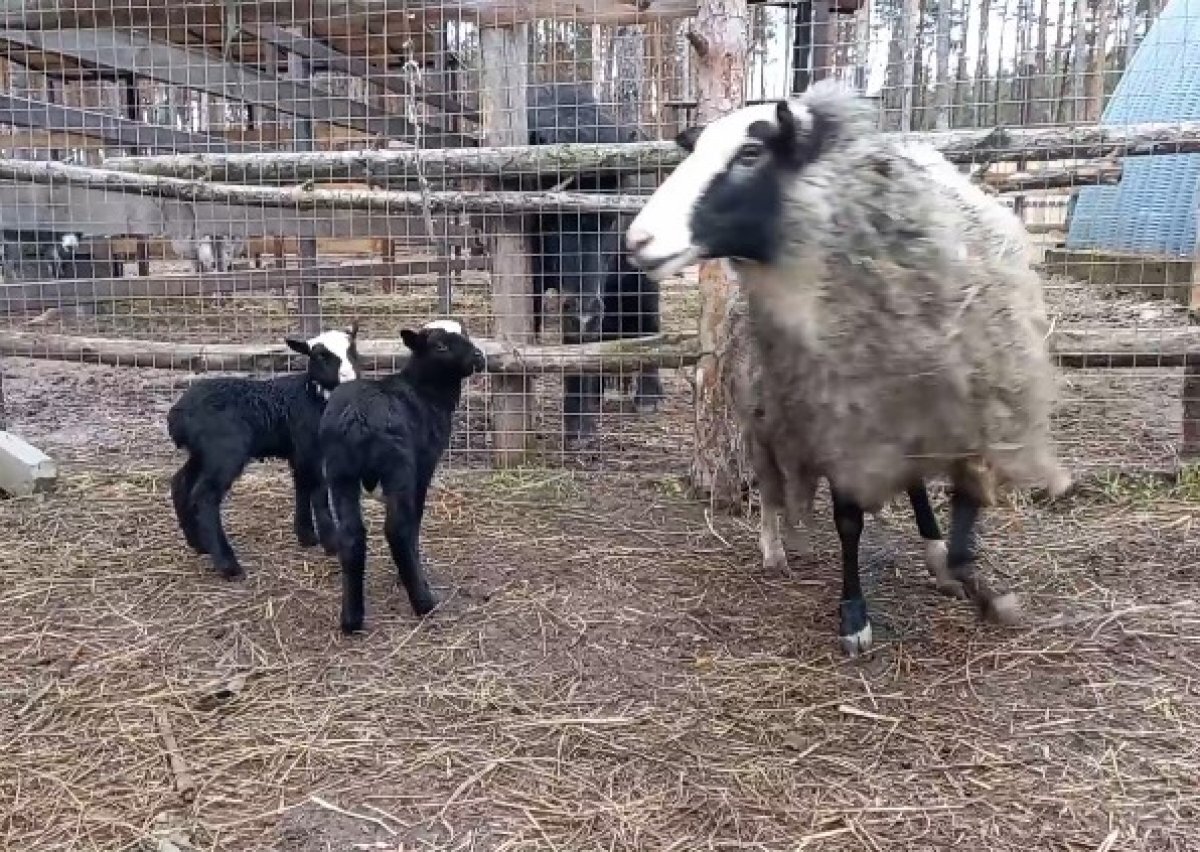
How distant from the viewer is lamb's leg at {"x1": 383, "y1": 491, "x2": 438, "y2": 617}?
364 cm

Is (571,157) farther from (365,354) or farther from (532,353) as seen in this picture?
(365,354)

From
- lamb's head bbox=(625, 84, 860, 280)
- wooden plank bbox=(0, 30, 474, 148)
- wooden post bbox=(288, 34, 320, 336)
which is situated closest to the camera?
lamb's head bbox=(625, 84, 860, 280)

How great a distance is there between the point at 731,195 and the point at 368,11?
11.9 ft

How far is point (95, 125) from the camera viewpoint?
23.3ft

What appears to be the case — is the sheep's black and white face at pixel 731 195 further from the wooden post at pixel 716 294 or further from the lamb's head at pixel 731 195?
the wooden post at pixel 716 294

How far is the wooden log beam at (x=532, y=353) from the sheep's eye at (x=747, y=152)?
7.35 ft

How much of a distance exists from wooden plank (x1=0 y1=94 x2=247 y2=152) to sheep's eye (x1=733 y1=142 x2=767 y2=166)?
4801 millimetres

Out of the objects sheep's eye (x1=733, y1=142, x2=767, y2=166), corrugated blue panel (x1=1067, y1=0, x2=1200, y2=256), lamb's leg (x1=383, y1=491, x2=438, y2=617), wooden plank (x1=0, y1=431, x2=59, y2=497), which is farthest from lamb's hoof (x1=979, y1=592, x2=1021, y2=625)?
corrugated blue panel (x1=1067, y1=0, x2=1200, y2=256)

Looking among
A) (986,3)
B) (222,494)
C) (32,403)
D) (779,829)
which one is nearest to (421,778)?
(779,829)

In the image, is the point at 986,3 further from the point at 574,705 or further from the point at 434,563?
the point at 574,705

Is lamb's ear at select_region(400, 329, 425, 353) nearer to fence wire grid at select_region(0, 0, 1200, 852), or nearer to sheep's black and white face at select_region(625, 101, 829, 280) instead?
fence wire grid at select_region(0, 0, 1200, 852)

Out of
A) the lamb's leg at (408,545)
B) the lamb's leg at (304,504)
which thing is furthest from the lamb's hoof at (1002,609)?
the lamb's leg at (304,504)

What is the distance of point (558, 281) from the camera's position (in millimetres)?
6465

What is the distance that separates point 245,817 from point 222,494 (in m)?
1.83
